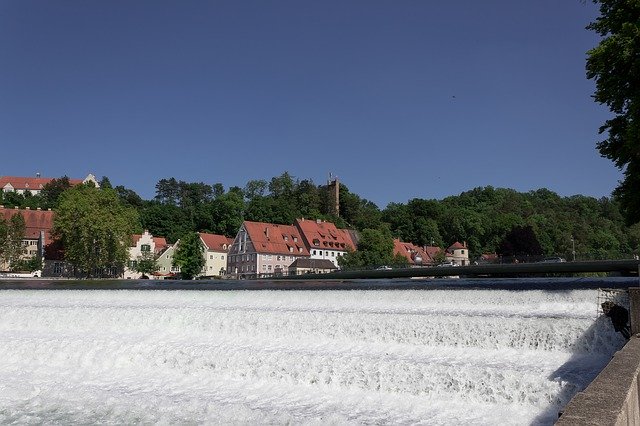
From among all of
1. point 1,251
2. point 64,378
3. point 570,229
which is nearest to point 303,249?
point 1,251

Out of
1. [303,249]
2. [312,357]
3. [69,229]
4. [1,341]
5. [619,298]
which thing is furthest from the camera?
[303,249]

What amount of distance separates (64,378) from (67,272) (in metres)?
A: 68.3

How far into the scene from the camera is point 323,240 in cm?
9881

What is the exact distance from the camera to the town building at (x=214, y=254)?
9338 centimetres

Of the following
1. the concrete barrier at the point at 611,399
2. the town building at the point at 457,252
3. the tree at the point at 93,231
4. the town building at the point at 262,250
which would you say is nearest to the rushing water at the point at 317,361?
the concrete barrier at the point at 611,399

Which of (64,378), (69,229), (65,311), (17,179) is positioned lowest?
(64,378)

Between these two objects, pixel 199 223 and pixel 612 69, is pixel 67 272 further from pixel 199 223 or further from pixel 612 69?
pixel 612 69

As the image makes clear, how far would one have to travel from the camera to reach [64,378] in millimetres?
16266

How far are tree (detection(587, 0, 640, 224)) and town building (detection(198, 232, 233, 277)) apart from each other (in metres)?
76.9

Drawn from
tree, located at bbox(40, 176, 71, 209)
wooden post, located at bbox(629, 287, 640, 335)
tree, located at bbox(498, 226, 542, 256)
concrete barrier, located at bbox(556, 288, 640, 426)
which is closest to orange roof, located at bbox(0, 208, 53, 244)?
tree, located at bbox(40, 176, 71, 209)

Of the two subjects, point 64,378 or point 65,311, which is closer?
point 64,378

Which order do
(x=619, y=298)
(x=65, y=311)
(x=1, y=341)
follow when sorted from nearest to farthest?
(x=619, y=298), (x=1, y=341), (x=65, y=311)

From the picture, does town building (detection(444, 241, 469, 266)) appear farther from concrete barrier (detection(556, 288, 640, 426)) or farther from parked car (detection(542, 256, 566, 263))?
concrete barrier (detection(556, 288, 640, 426))

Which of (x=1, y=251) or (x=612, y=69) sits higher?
(x=612, y=69)
